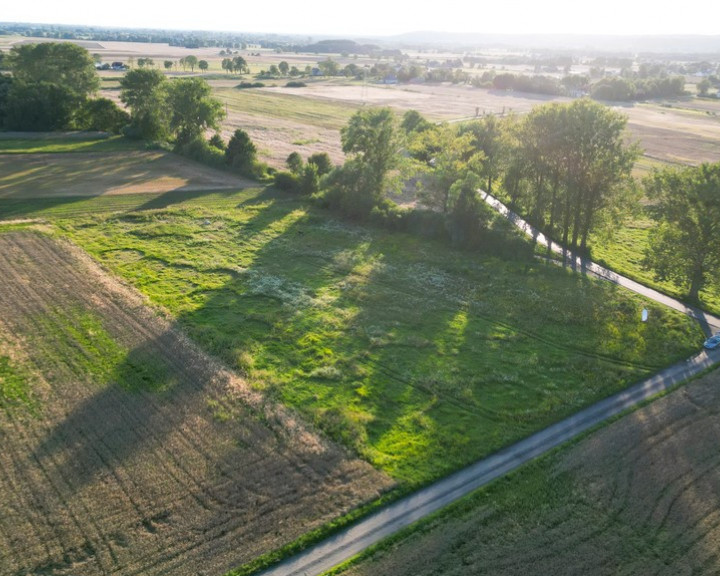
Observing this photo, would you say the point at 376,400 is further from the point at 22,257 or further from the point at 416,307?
the point at 22,257

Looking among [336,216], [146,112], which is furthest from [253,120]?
[336,216]

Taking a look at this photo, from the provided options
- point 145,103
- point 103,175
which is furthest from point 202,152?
point 145,103

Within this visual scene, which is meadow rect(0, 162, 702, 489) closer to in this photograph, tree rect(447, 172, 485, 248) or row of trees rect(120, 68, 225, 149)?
tree rect(447, 172, 485, 248)

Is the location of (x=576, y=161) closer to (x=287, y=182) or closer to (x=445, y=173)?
(x=445, y=173)

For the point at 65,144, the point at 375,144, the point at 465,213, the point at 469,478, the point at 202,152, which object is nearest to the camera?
the point at 469,478

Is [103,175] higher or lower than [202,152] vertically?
lower

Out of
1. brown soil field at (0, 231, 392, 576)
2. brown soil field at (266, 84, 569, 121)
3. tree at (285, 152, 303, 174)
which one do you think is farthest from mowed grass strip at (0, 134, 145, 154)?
brown soil field at (266, 84, 569, 121)
